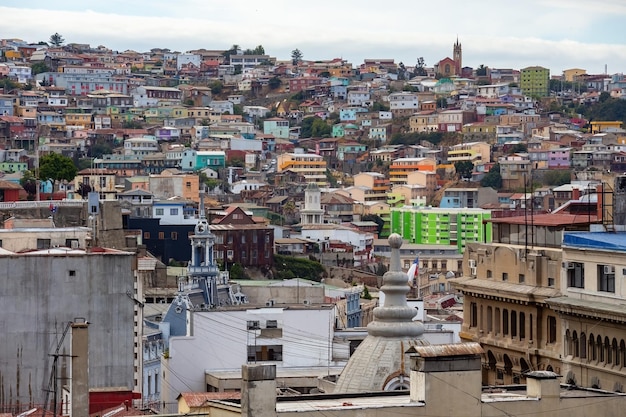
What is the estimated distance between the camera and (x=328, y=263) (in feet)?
428

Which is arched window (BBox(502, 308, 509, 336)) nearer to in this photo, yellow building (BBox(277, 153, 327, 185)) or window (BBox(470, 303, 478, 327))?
window (BBox(470, 303, 478, 327))

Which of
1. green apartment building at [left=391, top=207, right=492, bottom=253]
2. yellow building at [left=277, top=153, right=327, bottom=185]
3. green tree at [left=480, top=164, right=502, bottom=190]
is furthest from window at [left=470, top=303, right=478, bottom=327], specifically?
yellow building at [left=277, top=153, right=327, bottom=185]

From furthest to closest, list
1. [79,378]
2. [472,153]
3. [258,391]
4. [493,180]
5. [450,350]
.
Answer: [472,153]
[493,180]
[79,378]
[450,350]
[258,391]

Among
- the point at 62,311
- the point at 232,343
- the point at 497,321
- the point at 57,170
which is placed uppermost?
the point at 57,170

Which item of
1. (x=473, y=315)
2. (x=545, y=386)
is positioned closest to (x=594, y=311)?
(x=473, y=315)

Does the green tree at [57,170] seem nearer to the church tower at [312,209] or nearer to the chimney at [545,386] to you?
the church tower at [312,209]

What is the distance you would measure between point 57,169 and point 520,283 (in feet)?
261

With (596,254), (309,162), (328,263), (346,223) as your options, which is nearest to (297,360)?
(596,254)

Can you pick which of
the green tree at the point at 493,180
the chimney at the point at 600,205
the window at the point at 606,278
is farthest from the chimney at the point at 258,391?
the green tree at the point at 493,180

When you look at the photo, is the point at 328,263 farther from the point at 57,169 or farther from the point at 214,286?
the point at 214,286

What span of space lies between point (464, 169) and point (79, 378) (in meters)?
160

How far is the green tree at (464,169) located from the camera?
18212 centimetres

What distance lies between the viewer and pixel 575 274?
33.4 meters

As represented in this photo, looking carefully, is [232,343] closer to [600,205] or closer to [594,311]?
[600,205]
